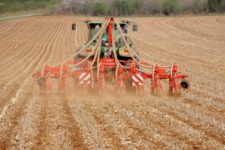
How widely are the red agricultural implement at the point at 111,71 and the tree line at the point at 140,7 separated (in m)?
50.9

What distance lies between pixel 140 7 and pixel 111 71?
5577 cm

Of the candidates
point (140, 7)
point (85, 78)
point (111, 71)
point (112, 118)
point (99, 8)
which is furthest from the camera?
point (140, 7)

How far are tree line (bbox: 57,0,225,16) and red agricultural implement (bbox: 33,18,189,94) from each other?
5093cm

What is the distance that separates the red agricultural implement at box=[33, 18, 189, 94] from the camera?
1055cm

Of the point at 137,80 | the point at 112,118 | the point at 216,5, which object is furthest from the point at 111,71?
the point at 216,5

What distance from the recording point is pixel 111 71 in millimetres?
11094

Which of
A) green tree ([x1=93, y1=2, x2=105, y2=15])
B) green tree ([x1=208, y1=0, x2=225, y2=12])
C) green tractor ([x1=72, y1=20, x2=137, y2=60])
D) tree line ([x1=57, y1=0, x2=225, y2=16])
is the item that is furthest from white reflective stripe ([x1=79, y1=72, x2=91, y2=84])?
green tree ([x1=208, y1=0, x2=225, y2=12])

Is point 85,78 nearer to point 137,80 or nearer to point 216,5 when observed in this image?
point 137,80

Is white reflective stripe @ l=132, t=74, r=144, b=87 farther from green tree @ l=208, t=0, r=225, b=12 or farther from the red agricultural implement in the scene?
green tree @ l=208, t=0, r=225, b=12

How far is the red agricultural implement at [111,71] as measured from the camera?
10.5 m

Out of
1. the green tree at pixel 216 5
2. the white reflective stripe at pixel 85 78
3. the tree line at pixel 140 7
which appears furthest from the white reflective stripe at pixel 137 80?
the green tree at pixel 216 5

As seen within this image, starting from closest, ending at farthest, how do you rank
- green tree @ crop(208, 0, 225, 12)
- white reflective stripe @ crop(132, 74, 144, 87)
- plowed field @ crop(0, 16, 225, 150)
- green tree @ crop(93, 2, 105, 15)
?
plowed field @ crop(0, 16, 225, 150), white reflective stripe @ crop(132, 74, 144, 87), green tree @ crop(208, 0, 225, 12), green tree @ crop(93, 2, 105, 15)

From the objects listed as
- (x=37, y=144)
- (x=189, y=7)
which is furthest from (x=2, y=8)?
(x=37, y=144)

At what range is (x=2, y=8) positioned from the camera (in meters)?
76.9
